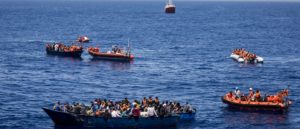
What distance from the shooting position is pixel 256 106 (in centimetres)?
6738

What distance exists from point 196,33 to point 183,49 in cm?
4835

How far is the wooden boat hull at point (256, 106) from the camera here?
2628 inches

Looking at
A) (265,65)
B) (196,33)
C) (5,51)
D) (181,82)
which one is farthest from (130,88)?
(196,33)

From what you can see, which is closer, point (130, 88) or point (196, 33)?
point (130, 88)

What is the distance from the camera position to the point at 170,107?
62125 millimetres

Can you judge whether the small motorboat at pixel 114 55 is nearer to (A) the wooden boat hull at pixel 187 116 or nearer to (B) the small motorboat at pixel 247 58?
(B) the small motorboat at pixel 247 58

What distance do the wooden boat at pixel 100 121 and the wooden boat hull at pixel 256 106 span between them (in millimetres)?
Answer: 10236

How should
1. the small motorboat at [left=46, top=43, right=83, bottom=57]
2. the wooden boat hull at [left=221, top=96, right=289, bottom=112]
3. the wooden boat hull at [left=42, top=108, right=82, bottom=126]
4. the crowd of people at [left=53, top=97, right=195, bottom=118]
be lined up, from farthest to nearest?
the small motorboat at [left=46, top=43, right=83, bottom=57]
the wooden boat hull at [left=221, top=96, right=289, bottom=112]
the crowd of people at [left=53, top=97, right=195, bottom=118]
the wooden boat hull at [left=42, top=108, right=82, bottom=126]

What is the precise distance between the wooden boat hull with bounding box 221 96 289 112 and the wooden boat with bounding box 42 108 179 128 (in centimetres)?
1024

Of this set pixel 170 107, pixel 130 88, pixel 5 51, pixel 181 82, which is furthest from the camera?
pixel 5 51

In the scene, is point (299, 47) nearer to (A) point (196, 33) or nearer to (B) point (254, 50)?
(B) point (254, 50)

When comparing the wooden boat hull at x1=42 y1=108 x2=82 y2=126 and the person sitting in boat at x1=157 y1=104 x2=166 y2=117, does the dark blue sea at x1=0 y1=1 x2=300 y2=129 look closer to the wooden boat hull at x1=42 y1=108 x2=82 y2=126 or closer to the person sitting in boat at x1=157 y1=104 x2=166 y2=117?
the wooden boat hull at x1=42 y1=108 x2=82 y2=126

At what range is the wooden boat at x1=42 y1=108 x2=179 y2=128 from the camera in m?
58.9

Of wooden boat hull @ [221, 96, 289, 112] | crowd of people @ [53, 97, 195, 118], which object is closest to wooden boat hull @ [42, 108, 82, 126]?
crowd of people @ [53, 97, 195, 118]
